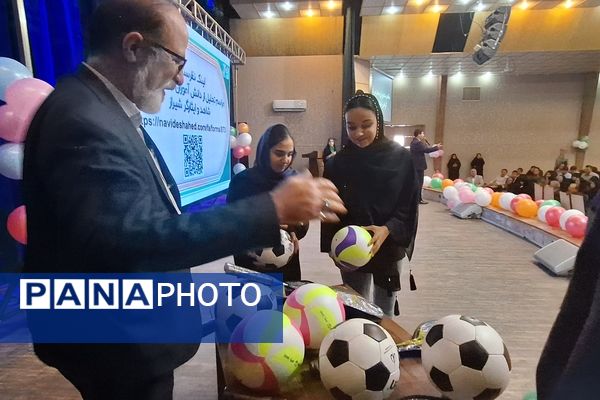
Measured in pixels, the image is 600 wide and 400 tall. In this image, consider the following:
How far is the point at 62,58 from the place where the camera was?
112 inches

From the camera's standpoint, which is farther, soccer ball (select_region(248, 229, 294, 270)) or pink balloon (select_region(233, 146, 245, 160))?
pink balloon (select_region(233, 146, 245, 160))

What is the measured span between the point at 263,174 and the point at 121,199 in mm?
1167

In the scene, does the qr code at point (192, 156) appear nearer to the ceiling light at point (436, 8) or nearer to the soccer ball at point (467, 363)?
the soccer ball at point (467, 363)

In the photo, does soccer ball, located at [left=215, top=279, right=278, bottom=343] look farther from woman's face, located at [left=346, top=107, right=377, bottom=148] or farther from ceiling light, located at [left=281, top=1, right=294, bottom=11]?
ceiling light, located at [left=281, top=1, right=294, bottom=11]

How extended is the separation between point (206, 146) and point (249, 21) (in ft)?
19.8

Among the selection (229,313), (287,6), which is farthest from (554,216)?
(287,6)

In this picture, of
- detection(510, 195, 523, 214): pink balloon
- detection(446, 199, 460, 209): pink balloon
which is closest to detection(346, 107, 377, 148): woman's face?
detection(510, 195, 523, 214): pink balloon

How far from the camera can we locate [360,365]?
1.16 m

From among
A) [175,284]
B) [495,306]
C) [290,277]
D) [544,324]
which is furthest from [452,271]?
[175,284]

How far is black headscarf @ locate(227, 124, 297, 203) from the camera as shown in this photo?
1729mm

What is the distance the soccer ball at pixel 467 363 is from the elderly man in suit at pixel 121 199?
2.31 ft

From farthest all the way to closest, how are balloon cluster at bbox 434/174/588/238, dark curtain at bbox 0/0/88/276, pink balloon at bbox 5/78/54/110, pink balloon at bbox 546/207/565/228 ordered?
pink balloon at bbox 546/207/565/228, balloon cluster at bbox 434/174/588/238, dark curtain at bbox 0/0/88/276, pink balloon at bbox 5/78/54/110

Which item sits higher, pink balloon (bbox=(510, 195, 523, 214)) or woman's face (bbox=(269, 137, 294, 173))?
woman's face (bbox=(269, 137, 294, 173))

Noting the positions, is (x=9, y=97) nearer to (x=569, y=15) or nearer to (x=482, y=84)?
(x=569, y=15)
